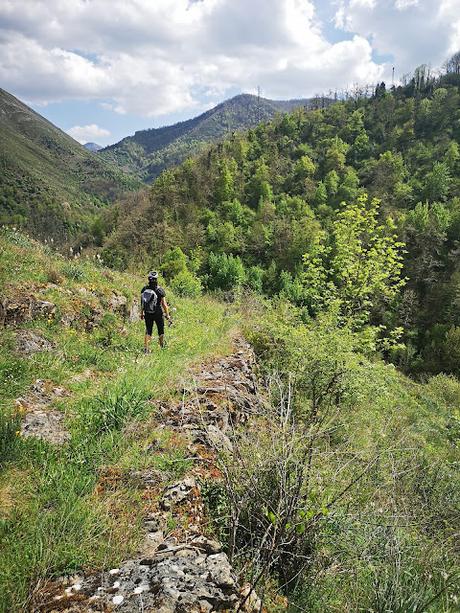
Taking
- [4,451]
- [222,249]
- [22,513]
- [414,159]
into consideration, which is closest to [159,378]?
[4,451]

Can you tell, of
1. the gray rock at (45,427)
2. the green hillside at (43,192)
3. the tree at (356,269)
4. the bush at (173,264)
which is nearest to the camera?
the gray rock at (45,427)

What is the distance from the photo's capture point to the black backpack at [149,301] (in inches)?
311

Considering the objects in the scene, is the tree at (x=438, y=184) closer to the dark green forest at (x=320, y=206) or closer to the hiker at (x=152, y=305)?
the dark green forest at (x=320, y=206)

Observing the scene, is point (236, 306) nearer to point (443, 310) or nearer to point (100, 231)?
point (443, 310)

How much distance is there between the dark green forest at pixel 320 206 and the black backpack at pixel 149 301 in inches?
854

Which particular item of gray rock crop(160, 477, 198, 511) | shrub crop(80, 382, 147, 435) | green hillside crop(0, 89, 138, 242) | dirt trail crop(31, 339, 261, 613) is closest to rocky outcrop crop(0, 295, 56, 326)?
shrub crop(80, 382, 147, 435)

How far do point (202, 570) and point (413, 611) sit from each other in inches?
52.6


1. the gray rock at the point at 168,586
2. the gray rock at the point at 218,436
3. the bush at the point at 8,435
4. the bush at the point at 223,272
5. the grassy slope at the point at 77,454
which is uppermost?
the bush at the point at 8,435

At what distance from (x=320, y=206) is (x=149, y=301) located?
6716cm

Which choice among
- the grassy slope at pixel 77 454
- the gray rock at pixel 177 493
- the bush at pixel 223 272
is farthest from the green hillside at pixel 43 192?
the gray rock at pixel 177 493

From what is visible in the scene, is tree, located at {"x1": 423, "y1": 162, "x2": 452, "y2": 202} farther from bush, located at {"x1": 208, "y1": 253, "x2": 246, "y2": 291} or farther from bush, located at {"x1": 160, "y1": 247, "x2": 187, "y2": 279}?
bush, located at {"x1": 160, "y1": 247, "x2": 187, "y2": 279}

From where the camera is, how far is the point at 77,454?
11.4 feet

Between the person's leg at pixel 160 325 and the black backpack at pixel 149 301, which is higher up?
the black backpack at pixel 149 301

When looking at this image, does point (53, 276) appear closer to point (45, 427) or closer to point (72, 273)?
point (72, 273)
